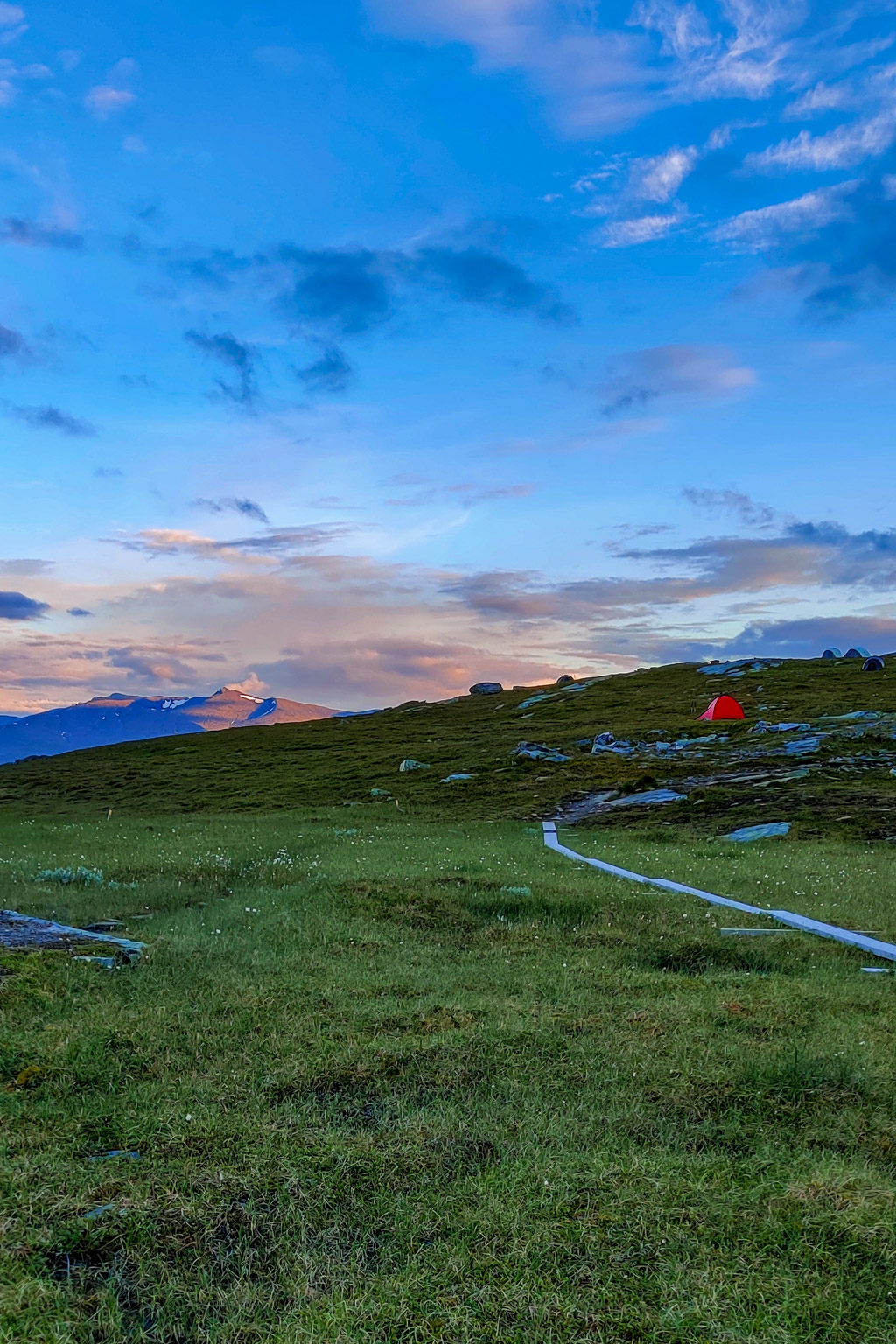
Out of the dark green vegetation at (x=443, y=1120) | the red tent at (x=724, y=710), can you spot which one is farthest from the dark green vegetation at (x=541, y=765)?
the dark green vegetation at (x=443, y=1120)

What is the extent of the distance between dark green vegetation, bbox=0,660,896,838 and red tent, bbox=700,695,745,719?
83.3 inches

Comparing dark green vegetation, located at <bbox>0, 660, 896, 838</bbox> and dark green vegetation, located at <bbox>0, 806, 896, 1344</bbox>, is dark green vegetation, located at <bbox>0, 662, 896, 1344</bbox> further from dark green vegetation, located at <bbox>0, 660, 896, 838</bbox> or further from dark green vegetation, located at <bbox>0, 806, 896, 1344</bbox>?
dark green vegetation, located at <bbox>0, 660, 896, 838</bbox>

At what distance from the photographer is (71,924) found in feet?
51.0

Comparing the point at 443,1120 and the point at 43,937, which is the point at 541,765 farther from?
the point at 443,1120

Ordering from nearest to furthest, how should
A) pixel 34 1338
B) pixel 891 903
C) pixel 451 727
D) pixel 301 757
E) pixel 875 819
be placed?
pixel 34 1338
pixel 891 903
pixel 875 819
pixel 301 757
pixel 451 727

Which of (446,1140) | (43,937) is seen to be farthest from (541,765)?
(446,1140)

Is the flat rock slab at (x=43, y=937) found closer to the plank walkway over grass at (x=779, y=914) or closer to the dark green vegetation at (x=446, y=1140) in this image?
the dark green vegetation at (x=446, y=1140)

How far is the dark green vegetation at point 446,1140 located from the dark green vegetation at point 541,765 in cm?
2782

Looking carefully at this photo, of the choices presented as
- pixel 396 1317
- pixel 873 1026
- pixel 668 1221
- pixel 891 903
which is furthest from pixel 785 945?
pixel 396 1317

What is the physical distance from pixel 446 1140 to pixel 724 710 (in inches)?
3020

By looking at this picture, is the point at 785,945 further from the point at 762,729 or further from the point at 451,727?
the point at 451,727

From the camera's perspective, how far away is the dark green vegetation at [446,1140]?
5.18 m

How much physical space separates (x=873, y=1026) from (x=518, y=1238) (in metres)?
7.27

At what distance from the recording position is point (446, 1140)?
7.10 metres
